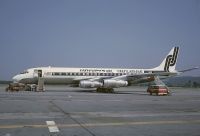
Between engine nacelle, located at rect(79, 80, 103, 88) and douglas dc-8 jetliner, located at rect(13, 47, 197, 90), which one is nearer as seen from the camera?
engine nacelle, located at rect(79, 80, 103, 88)

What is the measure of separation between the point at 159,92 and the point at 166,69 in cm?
1487

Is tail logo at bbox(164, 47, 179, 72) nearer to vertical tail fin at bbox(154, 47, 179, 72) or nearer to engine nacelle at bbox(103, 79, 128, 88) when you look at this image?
vertical tail fin at bbox(154, 47, 179, 72)

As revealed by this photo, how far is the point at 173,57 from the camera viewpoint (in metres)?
51.3

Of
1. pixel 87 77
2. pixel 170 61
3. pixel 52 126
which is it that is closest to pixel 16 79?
pixel 87 77

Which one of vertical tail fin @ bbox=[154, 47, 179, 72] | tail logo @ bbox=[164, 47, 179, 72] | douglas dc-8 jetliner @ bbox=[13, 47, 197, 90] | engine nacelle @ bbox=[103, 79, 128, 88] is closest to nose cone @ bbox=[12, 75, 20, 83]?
douglas dc-8 jetliner @ bbox=[13, 47, 197, 90]

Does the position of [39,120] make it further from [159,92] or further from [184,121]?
[159,92]

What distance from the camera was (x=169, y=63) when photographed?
51.0m

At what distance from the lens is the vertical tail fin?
166ft

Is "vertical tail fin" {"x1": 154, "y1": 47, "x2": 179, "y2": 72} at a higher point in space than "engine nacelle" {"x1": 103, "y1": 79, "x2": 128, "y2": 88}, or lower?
higher

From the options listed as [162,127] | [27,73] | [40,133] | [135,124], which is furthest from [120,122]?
[27,73]

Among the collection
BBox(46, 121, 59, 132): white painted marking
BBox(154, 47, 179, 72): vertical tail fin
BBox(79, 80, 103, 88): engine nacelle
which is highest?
BBox(154, 47, 179, 72): vertical tail fin

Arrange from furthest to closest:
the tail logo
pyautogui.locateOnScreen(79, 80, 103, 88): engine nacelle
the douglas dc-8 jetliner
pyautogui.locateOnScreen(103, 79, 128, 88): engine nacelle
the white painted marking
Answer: the tail logo < the douglas dc-8 jetliner < pyautogui.locateOnScreen(103, 79, 128, 88): engine nacelle < pyautogui.locateOnScreen(79, 80, 103, 88): engine nacelle < the white painted marking

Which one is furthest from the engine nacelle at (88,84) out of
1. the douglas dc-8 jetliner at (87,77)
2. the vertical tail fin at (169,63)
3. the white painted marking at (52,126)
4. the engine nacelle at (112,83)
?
the white painted marking at (52,126)

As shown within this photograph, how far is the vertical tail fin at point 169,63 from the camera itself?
50625 millimetres
